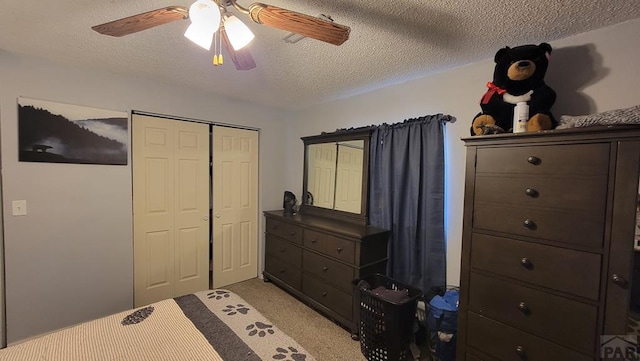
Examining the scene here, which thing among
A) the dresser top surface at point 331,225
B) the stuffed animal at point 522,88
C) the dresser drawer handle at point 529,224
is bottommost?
the dresser top surface at point 331,225

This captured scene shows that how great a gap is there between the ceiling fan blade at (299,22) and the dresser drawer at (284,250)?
86.0 inches

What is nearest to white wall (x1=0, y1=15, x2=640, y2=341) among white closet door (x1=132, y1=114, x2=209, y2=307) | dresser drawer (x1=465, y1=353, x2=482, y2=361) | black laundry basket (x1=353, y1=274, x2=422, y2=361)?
white closet door (x1=132, y1=114, x2=209, y2=307)

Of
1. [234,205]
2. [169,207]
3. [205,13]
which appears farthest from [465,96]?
[169,207]

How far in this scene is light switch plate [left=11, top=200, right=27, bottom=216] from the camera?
201cm

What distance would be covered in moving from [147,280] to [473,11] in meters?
3.46

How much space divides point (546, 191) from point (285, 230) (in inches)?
93.2

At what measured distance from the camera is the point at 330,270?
96.7 inches

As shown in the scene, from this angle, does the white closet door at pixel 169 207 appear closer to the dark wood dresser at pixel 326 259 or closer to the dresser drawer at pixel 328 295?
the dark wood dresser at pixel 326 259

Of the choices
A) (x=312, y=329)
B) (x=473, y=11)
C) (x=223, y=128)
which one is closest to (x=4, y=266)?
(x=223, y=128)

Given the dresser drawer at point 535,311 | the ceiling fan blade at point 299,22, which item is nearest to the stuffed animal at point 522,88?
the dresser drawer at point 535,311

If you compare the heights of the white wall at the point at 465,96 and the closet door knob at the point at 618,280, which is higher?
the white wall at the point at 465,96

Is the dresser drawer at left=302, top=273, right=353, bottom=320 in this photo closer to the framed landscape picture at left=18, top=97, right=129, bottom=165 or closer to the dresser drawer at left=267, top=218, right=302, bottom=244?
the dresser drawer at left=267, top=218, right=302, bottom=244

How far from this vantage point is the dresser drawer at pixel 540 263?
1.19 metres

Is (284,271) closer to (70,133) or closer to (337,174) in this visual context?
(337,174)
